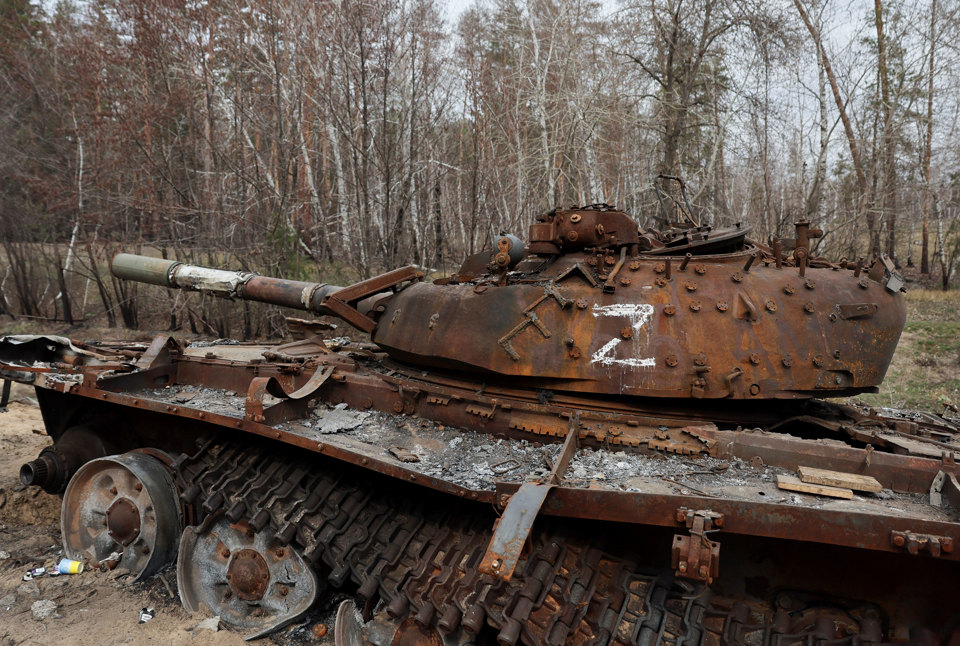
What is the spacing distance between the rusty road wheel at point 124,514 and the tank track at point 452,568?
15.0 inches

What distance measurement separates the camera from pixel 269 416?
4.67 meters

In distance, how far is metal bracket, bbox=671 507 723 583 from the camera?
315 centimetres

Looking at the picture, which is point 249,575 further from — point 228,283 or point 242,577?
point 228,283

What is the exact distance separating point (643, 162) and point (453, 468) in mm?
15835

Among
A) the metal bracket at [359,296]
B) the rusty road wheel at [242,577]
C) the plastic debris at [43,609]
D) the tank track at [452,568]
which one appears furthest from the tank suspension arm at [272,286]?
the plastic debris at [43,609]

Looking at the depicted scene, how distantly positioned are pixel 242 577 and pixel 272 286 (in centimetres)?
297

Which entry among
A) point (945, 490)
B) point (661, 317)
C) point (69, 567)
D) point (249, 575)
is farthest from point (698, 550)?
point (69, 567)

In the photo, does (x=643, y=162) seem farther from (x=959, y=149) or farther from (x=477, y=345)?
(x=477, y=345)

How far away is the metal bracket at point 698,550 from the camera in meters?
3.15

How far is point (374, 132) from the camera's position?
45.8 ft

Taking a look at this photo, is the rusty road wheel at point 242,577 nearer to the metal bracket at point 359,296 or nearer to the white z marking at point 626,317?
the metal bracket at point 359,296

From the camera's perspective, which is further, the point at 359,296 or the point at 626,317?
the point at 359,296

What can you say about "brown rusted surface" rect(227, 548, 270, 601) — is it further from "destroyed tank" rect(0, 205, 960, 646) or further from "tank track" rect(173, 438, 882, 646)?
"tank track" rect(173, 438, 882, 646)

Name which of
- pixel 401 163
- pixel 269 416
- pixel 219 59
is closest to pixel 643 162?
pixel 401 163
